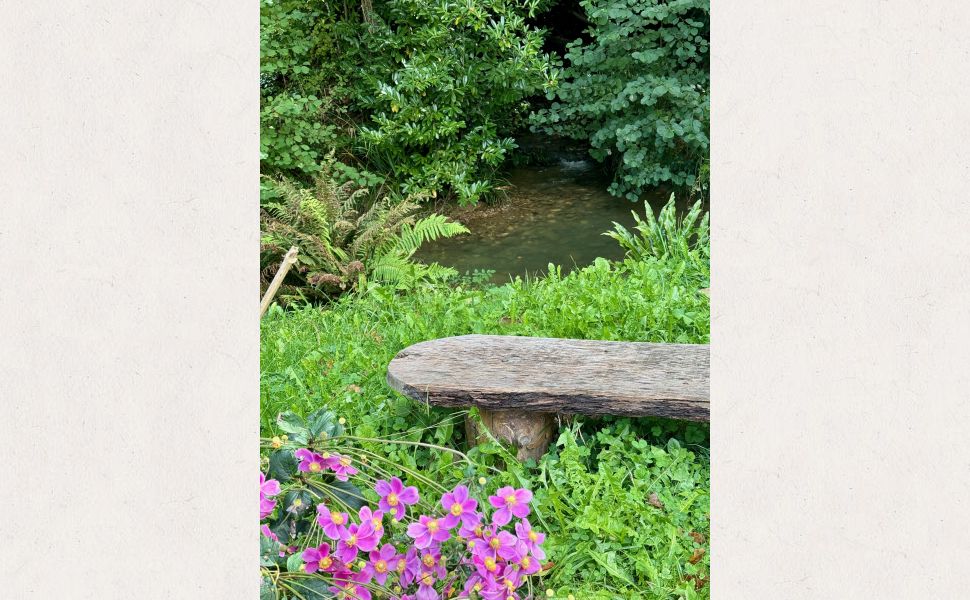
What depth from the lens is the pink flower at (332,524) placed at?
138 cm

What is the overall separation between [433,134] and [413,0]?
911 mm

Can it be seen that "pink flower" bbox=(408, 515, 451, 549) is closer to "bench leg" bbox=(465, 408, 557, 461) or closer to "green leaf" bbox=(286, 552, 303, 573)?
"green leaf" bbox=(286, 552, 303, 573)

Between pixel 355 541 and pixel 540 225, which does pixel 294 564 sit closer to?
pixel 355 541

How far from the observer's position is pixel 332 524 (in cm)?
139

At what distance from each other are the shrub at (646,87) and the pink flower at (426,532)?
504 cm

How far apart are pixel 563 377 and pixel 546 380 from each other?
49mm
